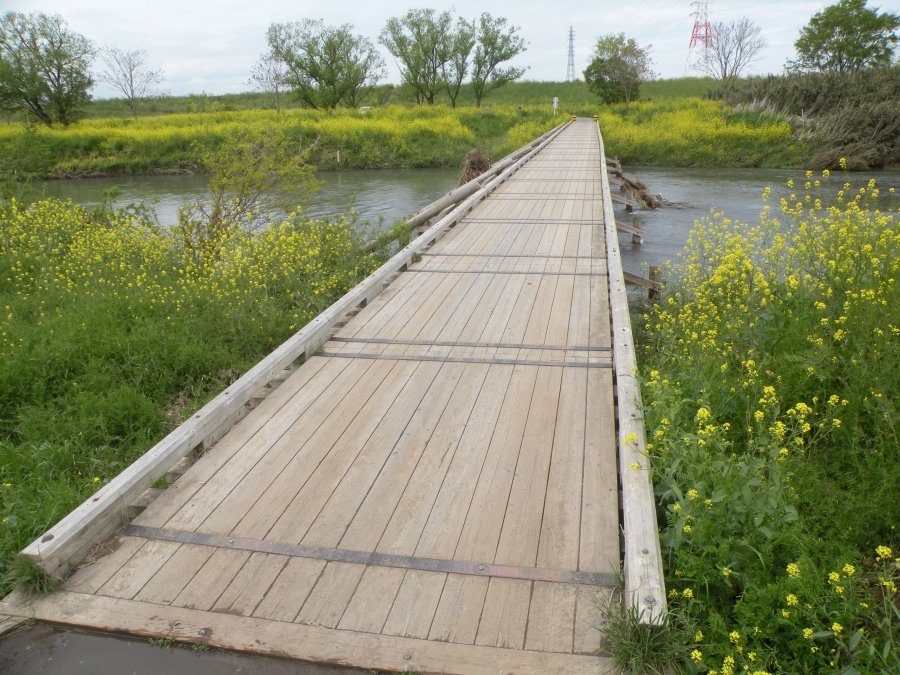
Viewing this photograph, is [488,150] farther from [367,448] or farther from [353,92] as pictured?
[367,448]

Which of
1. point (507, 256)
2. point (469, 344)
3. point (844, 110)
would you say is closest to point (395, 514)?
point (469, 344)

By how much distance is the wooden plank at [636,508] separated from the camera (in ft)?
7.95

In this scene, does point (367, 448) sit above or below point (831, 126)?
below

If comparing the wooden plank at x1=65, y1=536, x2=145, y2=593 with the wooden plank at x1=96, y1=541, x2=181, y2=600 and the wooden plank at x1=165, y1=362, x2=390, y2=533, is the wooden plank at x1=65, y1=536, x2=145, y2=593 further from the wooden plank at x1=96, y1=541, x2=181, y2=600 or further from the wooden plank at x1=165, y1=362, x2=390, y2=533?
the wooden plank at x1=165, y1=362, x2=390, y2=533

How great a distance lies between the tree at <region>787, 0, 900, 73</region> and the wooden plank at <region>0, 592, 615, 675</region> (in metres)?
48.2

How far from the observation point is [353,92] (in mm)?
46094

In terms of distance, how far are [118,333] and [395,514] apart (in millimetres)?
4368

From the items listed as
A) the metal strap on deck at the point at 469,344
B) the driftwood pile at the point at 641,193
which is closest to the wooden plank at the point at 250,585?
the metal strap on deck at the point at 469,344

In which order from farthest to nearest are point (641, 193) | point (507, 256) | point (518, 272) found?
point (641, 193)
point (507, 256)
point (518, 272)

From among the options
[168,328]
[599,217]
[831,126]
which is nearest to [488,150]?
[831,126]

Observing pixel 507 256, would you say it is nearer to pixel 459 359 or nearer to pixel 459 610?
pixel 459 359

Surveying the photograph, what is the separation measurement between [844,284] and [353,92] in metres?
45.3

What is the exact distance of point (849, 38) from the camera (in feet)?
139

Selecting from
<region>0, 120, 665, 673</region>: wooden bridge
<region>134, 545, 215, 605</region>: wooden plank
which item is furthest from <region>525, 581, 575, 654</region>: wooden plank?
<region>134, 545, 215, 605</region>: wooden plank
